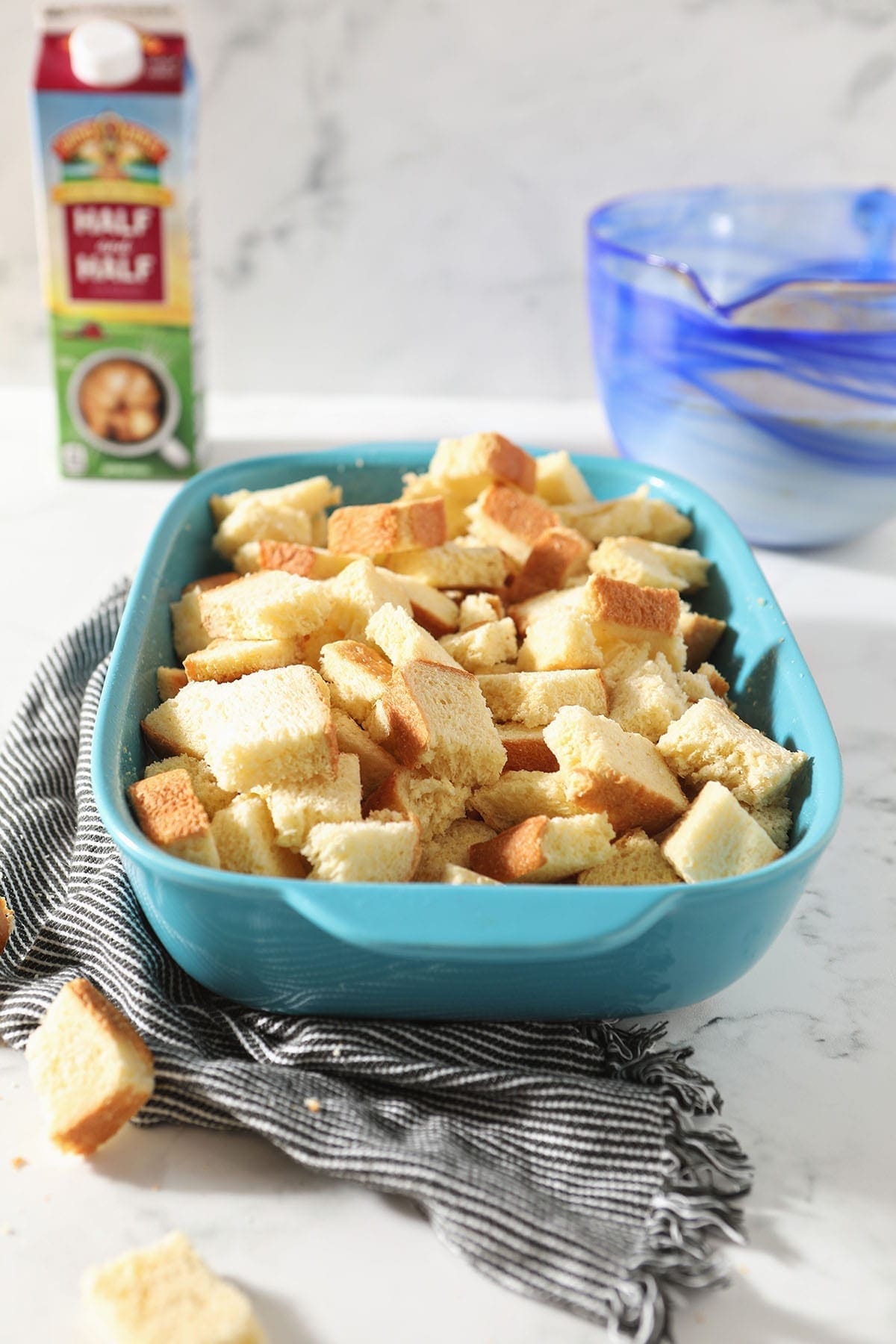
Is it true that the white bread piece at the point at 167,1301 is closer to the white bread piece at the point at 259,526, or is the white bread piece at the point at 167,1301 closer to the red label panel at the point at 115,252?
the white bread piece at the point at 259,526

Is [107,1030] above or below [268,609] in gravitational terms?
A: below

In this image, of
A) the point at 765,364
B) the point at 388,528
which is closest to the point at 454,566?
the point at 388,528

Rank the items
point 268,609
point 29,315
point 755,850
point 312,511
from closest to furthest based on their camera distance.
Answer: point 755,850, point 268,609, point 312,511, point 29,315

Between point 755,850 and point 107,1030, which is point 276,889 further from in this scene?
point 755,850

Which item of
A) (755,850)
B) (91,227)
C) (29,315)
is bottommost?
(755,850)

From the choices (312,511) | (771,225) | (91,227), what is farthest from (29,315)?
(771,225)

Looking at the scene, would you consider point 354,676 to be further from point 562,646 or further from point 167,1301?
point 167,1301

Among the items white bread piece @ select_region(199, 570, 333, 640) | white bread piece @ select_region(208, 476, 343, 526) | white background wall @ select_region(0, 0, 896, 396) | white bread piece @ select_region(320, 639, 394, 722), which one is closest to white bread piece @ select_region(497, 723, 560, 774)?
white bread piece @ select_region(320, 639, 394, 722)
